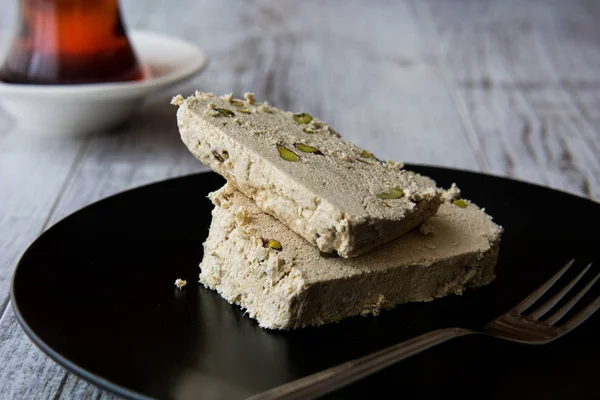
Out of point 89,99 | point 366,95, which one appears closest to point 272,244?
point 89,99

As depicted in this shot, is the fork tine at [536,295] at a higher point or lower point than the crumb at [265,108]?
lower

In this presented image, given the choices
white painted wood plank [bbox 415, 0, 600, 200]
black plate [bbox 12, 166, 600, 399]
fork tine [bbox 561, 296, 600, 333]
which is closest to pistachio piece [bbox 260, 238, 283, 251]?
black plate [bbox 12, 166, 600, 399]

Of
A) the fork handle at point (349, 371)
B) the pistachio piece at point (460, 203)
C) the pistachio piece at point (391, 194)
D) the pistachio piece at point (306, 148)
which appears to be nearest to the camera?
the fork handle at point (349, 371)

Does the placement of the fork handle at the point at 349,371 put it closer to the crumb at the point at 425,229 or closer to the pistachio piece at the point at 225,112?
the crumb at the point at 425,229

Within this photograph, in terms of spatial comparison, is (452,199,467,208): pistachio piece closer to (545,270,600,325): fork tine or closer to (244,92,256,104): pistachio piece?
(545,270,600,325): fork tine

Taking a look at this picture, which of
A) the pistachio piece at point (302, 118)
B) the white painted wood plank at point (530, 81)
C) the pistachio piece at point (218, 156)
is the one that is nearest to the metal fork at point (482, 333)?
the pistachio piece at point (218, 156)

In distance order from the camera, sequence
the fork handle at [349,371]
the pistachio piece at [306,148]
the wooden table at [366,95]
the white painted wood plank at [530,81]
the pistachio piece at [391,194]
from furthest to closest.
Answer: the white painted wood plank at [530,81], the wooden table at [366,95], the pistachio piece at [306,148], the pistachio piece at [391,194], the fork handle at [349,371]
